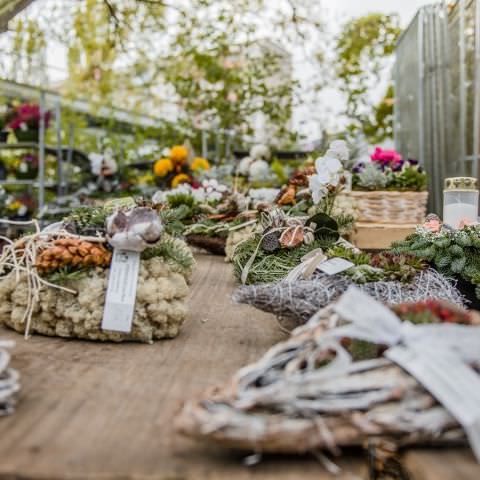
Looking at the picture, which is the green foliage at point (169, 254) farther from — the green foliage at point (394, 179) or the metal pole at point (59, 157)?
the metal pole at point (59, 157)

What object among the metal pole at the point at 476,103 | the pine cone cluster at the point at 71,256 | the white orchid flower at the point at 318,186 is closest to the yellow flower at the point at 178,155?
the metal pole at the point at 476,103

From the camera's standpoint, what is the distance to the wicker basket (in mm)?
2008

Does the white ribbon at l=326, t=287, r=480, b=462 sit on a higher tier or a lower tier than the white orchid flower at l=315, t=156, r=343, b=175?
lower

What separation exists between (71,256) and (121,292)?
0.09 m

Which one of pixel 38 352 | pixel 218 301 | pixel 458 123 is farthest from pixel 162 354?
pixel 458 123

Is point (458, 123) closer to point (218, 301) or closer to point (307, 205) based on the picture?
point (307, 205)

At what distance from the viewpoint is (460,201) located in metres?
1.51

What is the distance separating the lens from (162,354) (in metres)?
0.88

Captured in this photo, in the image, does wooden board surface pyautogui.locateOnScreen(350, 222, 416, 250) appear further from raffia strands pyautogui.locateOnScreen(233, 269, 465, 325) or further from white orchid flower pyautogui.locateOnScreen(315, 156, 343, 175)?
raffia strands pyautogui.locateOnScreen(233, 269, 465, 325)

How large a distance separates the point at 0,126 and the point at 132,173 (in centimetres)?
105

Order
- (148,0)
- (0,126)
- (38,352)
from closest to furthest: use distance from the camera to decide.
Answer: (38,352)
(148,0)
(0,126)

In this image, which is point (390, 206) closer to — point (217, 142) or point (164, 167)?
point (164, 167)

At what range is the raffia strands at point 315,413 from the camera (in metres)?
0.51

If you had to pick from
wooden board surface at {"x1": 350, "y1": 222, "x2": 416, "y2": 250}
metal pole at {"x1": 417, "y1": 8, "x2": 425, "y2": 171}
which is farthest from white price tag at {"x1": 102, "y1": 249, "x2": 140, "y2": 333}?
metal pole at {"x1": 417, "y1": 8, "x2": 425, "y2": 171}
